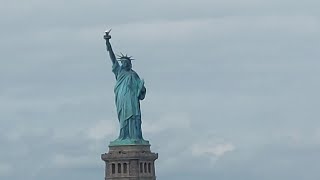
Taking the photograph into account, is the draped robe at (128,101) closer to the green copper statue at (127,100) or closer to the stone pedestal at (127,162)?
the green copper statue at (127,100)

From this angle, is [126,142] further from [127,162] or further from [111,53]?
[111,53]

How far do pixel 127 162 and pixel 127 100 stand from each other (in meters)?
4.02

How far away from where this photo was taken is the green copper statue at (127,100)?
4326 inches

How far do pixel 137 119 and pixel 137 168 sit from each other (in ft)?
11.4

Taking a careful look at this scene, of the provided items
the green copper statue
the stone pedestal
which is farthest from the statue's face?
the stone pedestal

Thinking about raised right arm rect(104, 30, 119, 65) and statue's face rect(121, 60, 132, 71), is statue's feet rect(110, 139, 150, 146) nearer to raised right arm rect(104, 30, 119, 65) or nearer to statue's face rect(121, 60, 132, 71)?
statue's face rect(121, 60, 132, 71)

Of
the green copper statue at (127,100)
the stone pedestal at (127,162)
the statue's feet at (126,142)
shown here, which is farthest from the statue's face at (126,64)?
the stone pedestal at (127,162)

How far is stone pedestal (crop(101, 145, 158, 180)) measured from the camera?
4286 inches

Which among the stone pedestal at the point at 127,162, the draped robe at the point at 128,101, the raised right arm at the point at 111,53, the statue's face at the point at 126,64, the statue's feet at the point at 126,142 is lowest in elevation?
the stone pedestal at the point at 127,162

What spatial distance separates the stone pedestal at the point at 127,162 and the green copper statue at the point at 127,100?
548mm

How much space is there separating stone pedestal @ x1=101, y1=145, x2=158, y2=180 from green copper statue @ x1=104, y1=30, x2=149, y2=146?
55 centimetres

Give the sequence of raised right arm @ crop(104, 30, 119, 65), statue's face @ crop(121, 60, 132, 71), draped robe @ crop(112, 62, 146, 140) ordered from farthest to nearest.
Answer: draped robe @ crop(112, 62, 146, 140) → statue's face @ crop(121, 60, 132, 71) → raised right arm @ crop(104, 30, 119, 65)

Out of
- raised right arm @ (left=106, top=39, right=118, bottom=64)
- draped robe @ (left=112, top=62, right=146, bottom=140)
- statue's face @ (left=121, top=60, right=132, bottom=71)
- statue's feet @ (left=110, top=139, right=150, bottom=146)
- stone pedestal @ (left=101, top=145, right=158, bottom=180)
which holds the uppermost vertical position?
raised right arm @ (left=106, top=39, right=118, bottom=64)

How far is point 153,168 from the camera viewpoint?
110m
